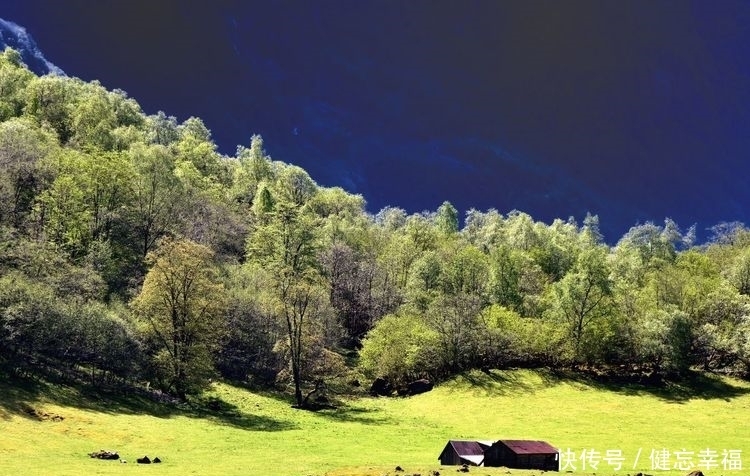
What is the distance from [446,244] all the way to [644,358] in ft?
173

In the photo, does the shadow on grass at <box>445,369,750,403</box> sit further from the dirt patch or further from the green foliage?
the dirt patch

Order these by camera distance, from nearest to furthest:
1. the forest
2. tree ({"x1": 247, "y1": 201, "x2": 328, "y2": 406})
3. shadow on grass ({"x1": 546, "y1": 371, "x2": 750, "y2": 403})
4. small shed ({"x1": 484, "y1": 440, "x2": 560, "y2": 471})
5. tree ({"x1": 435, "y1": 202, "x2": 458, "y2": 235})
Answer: small shed ({"x1": 484, "y1": 440, "x2": 560, "y2": 471}) < the forest < tree ({"x1": 247, "y1": 201, "x2": 328, "y2": 406}) < shadow on grass ({"x1": 546, "y1": 371, "x2": 750, "y2": 403}) < tree ({"x1": 435, "y1": 202, "x2": 458, "y2": 235})

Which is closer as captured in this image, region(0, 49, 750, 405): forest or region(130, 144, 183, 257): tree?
region(0, 49, 750, 405): forest

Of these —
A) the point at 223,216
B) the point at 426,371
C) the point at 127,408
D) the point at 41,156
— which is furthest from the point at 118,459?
the point at 223,216

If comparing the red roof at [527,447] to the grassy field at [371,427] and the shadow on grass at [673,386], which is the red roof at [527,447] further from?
the shadow on grass at [673,386]

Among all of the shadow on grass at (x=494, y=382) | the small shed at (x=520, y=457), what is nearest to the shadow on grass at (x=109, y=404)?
the small shed at (x=520, y=457)

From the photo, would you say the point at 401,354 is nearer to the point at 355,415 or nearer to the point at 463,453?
the point at 355,415

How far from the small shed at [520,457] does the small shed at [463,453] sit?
68 centimetres

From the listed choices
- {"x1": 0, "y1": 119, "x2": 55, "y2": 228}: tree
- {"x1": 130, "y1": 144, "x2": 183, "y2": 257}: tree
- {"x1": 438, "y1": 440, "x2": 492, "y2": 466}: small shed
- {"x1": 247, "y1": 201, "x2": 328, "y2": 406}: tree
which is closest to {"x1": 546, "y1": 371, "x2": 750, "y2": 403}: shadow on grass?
{"x1": 247, "y1": 201, "x2": 328, "y2": 406}: tree

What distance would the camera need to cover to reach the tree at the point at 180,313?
2243 inches

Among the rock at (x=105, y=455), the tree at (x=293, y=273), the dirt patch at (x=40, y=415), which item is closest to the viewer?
the rock at (x=105, y=455)

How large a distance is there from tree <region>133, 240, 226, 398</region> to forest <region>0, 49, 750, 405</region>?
16 cm

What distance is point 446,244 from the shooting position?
125 m

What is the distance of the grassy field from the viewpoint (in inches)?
1332
